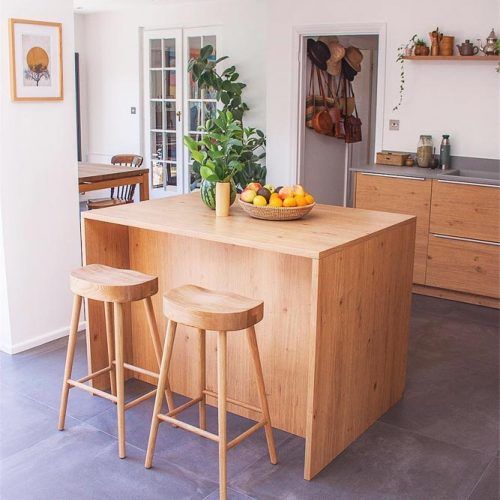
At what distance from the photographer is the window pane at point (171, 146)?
28.8 feet

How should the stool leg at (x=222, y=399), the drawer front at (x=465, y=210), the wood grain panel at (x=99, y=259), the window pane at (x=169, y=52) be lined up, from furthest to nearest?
the window pane at (x=169, y=52) → the drawer front at (x=465, y=210) → the wood grain panel at (x=99, y=259) → the stool leg at (x=222, y=399)

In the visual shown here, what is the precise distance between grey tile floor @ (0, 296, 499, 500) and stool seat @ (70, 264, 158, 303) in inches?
26.5

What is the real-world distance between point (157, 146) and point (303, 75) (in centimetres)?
307

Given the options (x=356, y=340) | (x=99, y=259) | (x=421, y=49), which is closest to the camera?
(x=356, y=340)

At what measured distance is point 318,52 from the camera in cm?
673

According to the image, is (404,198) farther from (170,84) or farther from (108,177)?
(170,84)

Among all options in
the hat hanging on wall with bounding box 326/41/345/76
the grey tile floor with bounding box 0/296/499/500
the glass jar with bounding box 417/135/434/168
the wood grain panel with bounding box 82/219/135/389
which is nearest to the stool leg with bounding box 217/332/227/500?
the grey tile floor with bounding box 0/296/499/500

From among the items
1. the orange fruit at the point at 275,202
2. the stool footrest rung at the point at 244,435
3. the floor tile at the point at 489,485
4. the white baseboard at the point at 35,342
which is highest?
the orange fruit at the point at 275,202

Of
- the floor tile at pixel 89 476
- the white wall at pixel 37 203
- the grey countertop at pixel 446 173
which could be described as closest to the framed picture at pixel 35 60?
the white wall at pixel 37 203

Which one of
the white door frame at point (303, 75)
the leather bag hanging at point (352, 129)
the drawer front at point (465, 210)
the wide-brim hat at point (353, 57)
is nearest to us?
the drawer front at point (465, 210)

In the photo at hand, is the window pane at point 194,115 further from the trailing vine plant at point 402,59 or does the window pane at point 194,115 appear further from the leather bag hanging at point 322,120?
the trailing vine plant at point 402,59

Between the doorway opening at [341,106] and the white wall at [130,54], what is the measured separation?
3.08ft

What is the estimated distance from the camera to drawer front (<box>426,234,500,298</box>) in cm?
500

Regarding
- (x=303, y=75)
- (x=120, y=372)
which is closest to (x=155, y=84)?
(x=303, y=75)
